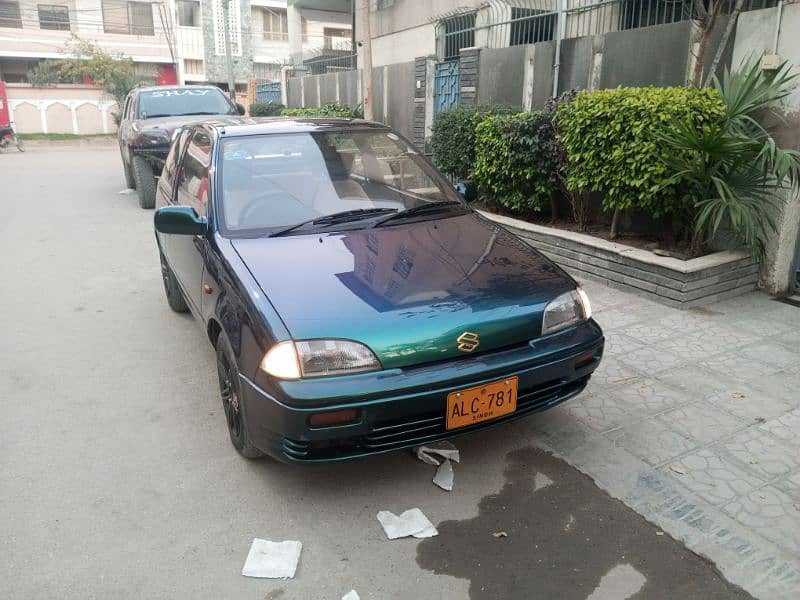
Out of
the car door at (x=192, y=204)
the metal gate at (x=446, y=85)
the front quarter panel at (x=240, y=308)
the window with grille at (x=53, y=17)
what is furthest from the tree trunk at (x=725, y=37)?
the window with grille at (x=53, y=17)

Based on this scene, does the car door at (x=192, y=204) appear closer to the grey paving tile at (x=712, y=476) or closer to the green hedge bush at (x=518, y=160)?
the grey paving tile at (x=712, y=476)

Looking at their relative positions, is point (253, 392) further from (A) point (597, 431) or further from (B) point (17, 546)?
(A) point (597, 431)

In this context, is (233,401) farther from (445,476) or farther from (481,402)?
(481,402)

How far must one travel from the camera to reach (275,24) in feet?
132

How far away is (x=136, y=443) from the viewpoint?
350 cm

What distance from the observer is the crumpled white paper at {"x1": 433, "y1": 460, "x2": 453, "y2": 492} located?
3074 millimetres

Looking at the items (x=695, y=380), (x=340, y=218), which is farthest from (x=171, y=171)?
(x=695, y=380)

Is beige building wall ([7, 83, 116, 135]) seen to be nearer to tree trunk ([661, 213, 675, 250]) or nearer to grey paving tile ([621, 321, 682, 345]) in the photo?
tree trunk ([661, 213, 675, 250])

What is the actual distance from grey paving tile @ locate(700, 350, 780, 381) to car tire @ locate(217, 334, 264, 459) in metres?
2.91

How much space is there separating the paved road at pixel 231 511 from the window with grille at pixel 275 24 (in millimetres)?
39089

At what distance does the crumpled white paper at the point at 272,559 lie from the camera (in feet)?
8.33

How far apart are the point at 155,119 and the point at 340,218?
8.14m

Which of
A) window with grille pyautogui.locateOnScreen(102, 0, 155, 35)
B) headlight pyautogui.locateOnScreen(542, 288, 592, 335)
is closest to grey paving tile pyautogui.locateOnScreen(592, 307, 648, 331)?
headlight pyautogui.locateOnScreen(542, 288, 592, 335)

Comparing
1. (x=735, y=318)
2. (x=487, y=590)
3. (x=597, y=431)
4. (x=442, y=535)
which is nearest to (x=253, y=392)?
(x=442, y=535)
